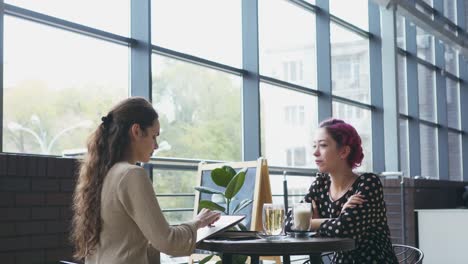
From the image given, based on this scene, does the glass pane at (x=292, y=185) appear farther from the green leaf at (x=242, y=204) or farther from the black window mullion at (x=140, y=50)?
the green leaf at (x=242, y=204)

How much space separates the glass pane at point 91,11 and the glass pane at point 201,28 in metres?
0.27

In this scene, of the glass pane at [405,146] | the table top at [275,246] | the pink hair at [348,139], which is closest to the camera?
the table top at [275,246]

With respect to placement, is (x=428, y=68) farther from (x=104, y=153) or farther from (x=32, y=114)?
(x=104, y=153)

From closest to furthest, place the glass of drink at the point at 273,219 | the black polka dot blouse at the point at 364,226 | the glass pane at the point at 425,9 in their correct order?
the glass of drink at the point at 273,219, the black polka dot blouse at the point at 364,226, the glass pane at the point at 425,9

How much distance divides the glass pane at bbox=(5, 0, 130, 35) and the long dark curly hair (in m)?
1.77

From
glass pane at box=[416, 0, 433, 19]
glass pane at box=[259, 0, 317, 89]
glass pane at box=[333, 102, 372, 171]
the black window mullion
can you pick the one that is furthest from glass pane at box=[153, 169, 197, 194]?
glass pane at box=[416, 0, 433, 19]

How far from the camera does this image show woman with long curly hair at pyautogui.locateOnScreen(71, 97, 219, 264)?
6.16 feet

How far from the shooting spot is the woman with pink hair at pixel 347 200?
2.44 m

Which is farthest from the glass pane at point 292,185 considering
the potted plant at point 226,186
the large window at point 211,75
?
the potted plant at point 226,186

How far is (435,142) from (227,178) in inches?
286

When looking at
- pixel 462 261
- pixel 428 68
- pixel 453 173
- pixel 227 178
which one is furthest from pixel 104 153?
pixel 453 173

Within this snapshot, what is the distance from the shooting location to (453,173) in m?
10.7

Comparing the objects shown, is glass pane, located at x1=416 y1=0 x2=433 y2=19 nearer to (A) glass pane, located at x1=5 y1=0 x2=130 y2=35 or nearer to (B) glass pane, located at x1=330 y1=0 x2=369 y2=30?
(B) glass pane, located at x1=330 y1=0 x2=369 y2=30

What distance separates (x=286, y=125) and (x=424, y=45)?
4299 millimetres
